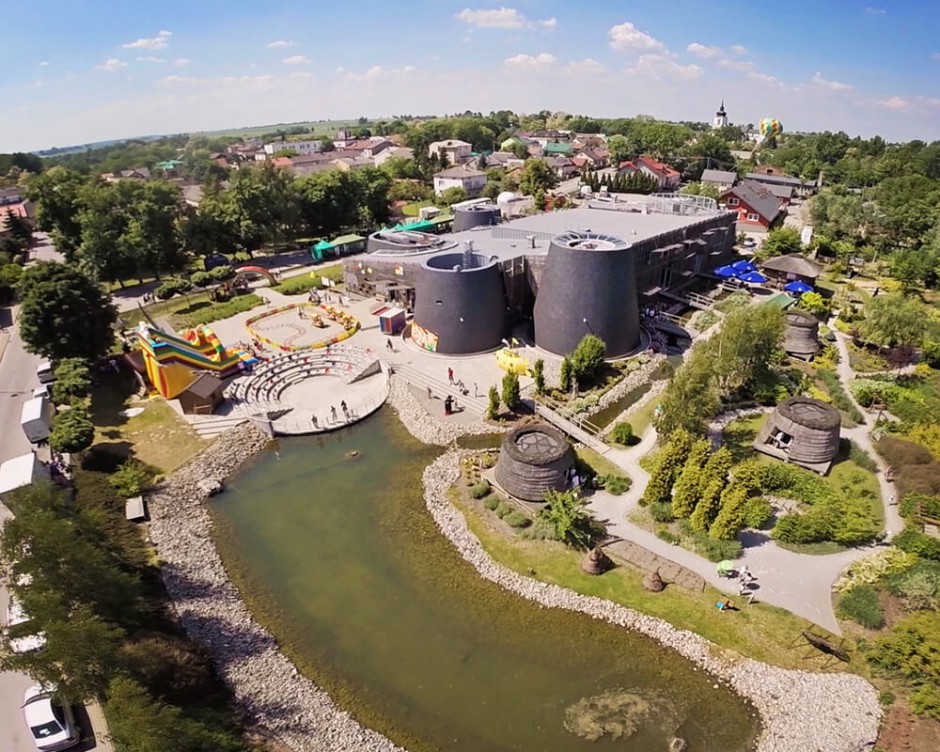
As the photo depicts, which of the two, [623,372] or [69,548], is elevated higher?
[69,548]

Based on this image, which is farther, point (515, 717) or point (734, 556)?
point (734, 556)

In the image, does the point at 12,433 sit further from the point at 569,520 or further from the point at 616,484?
the point at 616,484

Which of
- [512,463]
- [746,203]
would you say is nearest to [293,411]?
[512,463]

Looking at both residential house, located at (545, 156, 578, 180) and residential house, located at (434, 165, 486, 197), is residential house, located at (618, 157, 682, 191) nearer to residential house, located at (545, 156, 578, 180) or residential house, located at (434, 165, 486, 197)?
residential house, located at (545, 156, 578, 180)

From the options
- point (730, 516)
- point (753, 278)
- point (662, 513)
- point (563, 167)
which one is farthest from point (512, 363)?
point (563, 167)

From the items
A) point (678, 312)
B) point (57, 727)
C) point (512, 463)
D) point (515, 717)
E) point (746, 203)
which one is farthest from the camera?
point (746, 203)

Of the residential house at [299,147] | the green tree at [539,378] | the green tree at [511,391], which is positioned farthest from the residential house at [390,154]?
the green tree at [511,391]

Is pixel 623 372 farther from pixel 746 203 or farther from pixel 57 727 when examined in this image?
pixel 746 203
